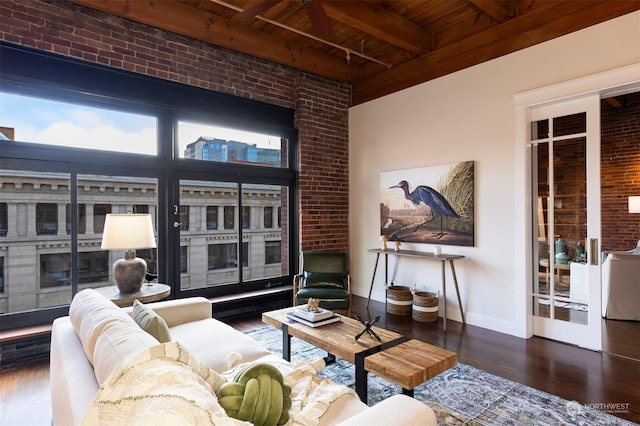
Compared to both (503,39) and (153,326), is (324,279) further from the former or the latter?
(503,39)

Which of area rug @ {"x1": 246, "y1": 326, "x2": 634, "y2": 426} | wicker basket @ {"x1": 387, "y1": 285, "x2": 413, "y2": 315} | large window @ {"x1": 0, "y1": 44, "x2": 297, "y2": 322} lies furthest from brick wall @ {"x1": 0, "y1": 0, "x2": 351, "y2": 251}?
area rug @ {"x1": 246, "y1": 326, "x2": 634, "y2": 426}

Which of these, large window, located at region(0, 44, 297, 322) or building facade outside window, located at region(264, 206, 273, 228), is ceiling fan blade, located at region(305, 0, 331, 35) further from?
building facade outside window, located at region(264, 206, 273, 228)

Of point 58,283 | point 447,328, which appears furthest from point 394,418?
point 58,283

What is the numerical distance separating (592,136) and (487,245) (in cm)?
143

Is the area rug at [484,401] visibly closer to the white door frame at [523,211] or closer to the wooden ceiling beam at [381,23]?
the white door frame at [523,211]

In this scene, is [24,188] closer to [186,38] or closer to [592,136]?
[186,38]

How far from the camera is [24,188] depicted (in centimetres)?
321

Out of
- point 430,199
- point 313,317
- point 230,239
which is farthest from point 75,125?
point 430,199

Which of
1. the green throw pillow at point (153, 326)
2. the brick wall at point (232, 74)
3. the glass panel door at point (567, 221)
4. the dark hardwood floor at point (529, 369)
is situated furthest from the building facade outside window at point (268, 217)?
the glass panel door at point (567, 221)

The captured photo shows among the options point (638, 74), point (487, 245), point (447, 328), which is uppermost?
point (638, 74)

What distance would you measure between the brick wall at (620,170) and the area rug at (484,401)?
18.2 ft

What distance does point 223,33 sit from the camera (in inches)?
160

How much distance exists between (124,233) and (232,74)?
8.51 feet

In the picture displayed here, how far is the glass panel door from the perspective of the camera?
127 inches
